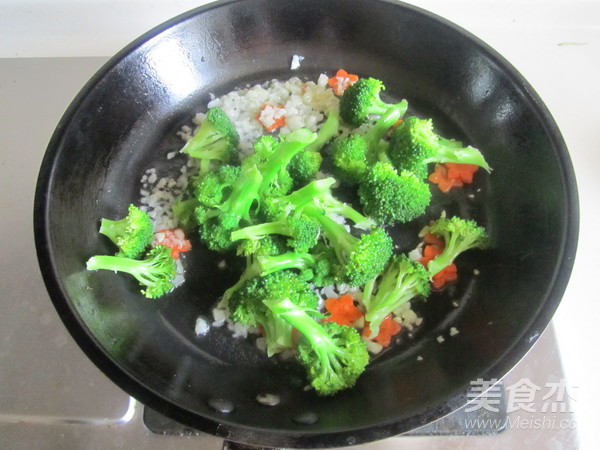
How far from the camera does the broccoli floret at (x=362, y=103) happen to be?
1189 mm

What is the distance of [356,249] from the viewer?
1.02 meters

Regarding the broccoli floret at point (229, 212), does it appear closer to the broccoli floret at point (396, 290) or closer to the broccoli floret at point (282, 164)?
the broccoli floret at point (282, 164)

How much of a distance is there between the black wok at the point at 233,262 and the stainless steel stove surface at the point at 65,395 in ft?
0.52

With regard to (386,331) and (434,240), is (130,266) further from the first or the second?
(434,240)

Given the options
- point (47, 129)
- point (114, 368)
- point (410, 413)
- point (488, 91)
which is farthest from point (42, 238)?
point (488, 91)

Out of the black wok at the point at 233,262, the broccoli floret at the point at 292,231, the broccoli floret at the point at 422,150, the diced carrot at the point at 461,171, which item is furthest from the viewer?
the diced carrot at the point at 461,171

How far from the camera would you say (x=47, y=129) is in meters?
1.47

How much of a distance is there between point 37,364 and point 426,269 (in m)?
0.94

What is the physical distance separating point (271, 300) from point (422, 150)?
19.1 inches

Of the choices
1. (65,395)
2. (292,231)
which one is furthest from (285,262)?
(65,395)

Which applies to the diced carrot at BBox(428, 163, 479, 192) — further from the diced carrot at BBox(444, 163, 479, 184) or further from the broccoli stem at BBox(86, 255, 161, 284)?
the broccoli stem at BBox(86, 255, 161, 284)

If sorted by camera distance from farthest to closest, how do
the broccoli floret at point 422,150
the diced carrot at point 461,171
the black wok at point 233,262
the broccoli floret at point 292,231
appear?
the diced carrot at point 461,171 < the broccoli floret at point 422,150 < the broccoli floret at point 292,231 < the black wok at point 233,262

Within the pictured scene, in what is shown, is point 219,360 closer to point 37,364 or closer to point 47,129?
point 37,364

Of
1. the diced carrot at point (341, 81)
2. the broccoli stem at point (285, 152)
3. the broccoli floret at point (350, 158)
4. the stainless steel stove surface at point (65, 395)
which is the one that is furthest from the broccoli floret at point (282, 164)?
the stainless steel stove surface at point (65, 395)
